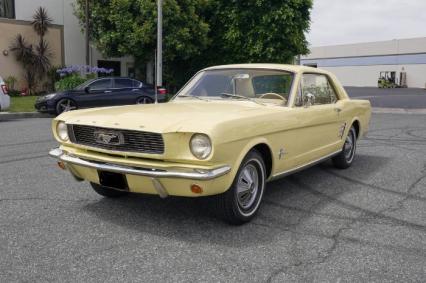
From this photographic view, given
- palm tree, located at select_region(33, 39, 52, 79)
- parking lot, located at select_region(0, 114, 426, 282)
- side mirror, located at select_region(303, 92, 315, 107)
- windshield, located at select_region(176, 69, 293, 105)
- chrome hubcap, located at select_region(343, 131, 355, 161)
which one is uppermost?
palm tree, located at select_region(33, 39, 52, 79)

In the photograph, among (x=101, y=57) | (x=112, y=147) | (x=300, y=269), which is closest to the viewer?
(x=300, y=269)

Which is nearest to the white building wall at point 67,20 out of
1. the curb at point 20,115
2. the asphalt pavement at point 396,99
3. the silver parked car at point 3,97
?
the curb at point 20,115

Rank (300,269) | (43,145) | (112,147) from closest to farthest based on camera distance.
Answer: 1. (300,269)
2. (112,147)
3. (43,145)

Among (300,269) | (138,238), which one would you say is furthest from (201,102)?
(300,269)

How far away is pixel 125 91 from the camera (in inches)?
637

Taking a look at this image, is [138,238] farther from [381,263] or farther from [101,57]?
[101,57]

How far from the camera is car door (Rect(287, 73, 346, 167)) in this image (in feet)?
16.0

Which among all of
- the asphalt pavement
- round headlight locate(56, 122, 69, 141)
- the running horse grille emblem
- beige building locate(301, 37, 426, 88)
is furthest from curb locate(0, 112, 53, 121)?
beige building locate(301, 37, 426, 88)

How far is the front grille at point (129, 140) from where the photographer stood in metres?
3.67

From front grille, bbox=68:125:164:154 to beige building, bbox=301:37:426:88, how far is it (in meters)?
63.6

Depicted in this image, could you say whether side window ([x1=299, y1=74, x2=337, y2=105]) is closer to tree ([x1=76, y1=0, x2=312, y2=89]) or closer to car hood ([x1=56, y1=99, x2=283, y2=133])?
car hood ([x1=56, y1=99, x2=283, y2=133])

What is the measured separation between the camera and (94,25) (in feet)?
76.4

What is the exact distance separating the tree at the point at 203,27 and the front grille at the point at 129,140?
1799 centimetres

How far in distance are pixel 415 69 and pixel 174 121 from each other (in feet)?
220
